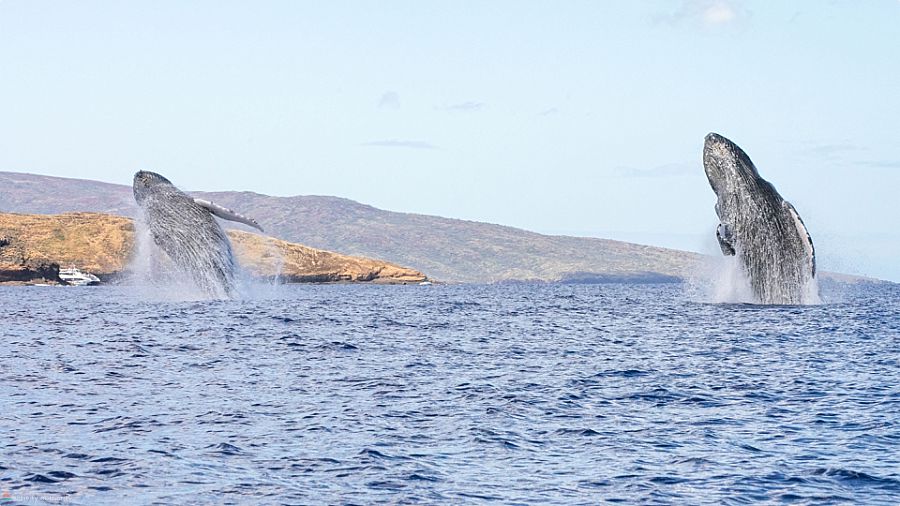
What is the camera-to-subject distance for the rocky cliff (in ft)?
396

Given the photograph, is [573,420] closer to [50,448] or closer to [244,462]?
[244,462]

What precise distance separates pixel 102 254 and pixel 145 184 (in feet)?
295

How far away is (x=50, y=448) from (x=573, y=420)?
26.4ft

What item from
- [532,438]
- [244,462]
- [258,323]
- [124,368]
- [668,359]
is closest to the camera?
[244,462]

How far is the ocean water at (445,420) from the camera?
13.2m

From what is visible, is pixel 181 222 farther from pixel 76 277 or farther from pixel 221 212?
pixel 76 277

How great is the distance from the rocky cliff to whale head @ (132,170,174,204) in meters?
63.6

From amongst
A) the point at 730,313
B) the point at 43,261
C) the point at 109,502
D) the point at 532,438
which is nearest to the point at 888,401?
the point at 532,438

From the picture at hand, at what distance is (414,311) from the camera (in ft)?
197

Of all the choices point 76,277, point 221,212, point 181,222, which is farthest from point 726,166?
point 76,277

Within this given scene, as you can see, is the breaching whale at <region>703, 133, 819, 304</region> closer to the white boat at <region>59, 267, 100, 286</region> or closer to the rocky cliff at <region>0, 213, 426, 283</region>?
the rocky cliff at <region>0, 213, 426, 283</region>

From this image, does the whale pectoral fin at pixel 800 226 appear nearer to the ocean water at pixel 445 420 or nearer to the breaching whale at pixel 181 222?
the ocean water at pixel 445 420

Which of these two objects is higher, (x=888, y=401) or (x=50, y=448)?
(x=888, y=401)

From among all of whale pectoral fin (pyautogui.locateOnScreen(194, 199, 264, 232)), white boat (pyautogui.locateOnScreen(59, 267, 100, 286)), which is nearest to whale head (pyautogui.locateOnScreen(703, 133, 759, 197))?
whale pectoral fin (pyautogui.locateOnScreen(194, 199, 264, 232))
